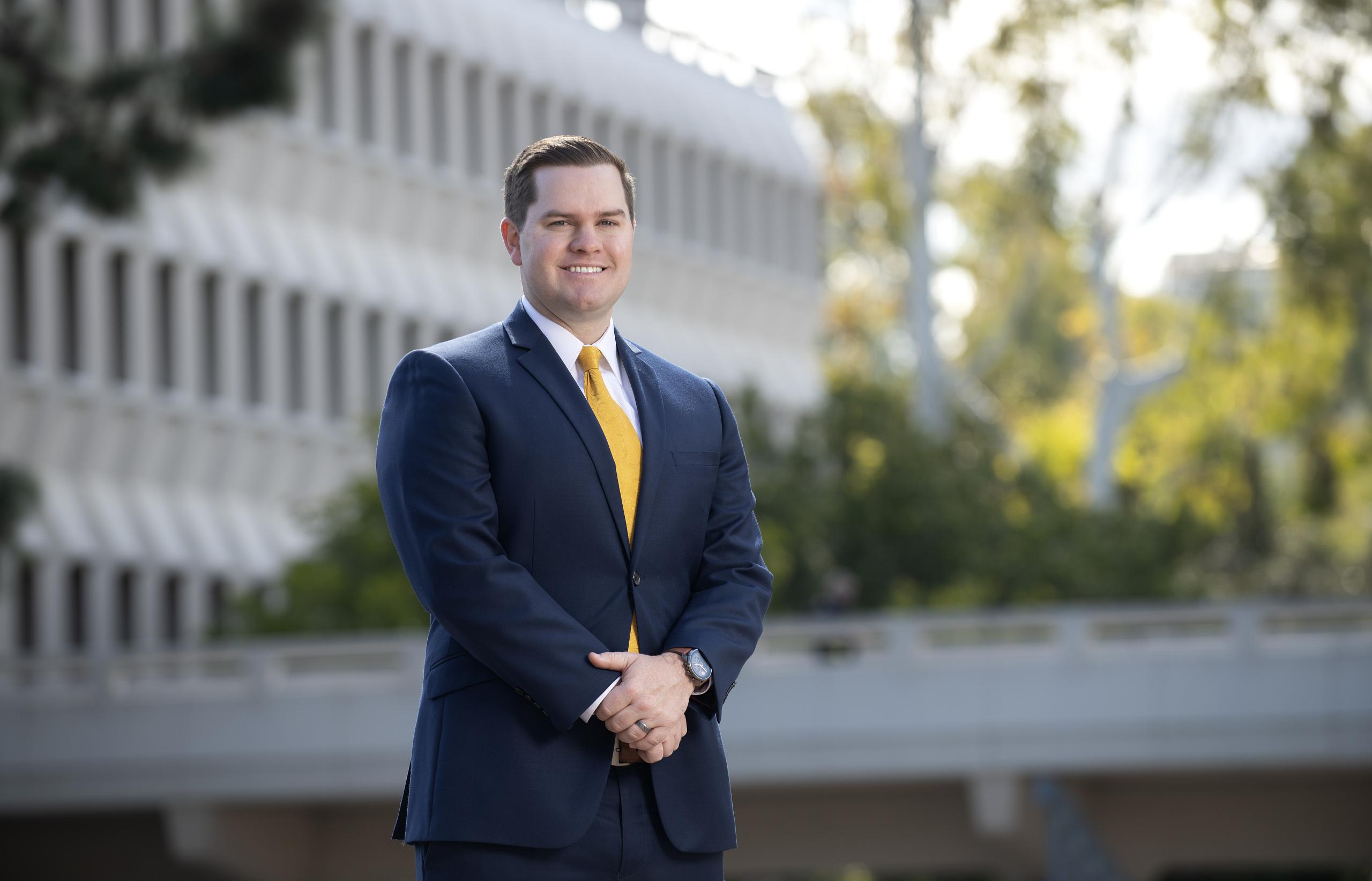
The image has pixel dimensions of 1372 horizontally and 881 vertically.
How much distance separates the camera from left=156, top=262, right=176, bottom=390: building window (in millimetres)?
31516

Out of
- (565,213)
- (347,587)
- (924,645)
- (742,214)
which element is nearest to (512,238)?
(565,213)

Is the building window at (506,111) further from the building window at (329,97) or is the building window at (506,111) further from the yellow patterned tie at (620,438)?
the yellow patterned tie at (620,438)

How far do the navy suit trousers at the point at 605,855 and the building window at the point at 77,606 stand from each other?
27.0 metres

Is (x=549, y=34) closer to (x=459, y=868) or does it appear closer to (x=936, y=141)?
(x=936, y=141)

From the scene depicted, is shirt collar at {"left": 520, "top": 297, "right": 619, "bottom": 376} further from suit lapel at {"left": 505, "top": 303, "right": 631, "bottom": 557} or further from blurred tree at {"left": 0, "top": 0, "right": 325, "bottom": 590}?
blurred tree at {"left": 0, "top": 0, "right": 325, "bottom": 590}

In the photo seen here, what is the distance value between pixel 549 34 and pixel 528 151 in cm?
3549

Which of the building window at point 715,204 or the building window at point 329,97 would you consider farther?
the building window at point 715,204

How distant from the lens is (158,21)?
3178 centimetres

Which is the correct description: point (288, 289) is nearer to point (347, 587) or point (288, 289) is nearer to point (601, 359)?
point (347, 587)

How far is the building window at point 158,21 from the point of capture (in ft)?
103

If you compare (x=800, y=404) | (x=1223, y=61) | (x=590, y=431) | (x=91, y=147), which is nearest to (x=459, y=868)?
(x=590, y=431)

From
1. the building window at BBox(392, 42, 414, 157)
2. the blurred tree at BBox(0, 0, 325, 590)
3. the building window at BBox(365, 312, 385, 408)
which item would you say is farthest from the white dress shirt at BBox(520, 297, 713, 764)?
the building window at BBox(392, 42, 414, 157)

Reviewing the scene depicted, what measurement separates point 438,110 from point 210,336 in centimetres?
617

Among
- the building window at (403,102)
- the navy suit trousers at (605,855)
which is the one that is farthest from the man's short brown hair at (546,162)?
the building window at (403,102)
